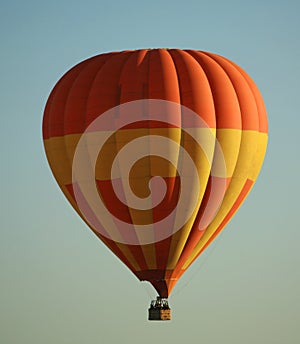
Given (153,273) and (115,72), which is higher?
(115,72)

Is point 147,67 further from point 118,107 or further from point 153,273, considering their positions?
point 153,273

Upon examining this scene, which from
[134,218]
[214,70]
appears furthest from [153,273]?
[214,70]

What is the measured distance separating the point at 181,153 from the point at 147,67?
93.1 inches

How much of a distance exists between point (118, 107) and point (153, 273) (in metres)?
4.46

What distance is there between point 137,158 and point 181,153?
1.12 meters

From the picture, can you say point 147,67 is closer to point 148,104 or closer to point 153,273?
point 148,104

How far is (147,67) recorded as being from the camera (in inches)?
2402

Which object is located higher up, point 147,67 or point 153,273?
point 147,67

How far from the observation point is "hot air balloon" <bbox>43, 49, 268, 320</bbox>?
60625 millimetres

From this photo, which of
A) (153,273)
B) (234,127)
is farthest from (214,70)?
(153,273)

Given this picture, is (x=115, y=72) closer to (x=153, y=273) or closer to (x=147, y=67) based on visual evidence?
(x=147, y=67)

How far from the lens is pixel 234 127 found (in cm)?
6106

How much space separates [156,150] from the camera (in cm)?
6050

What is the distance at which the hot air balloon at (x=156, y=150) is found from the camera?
6062 cm
